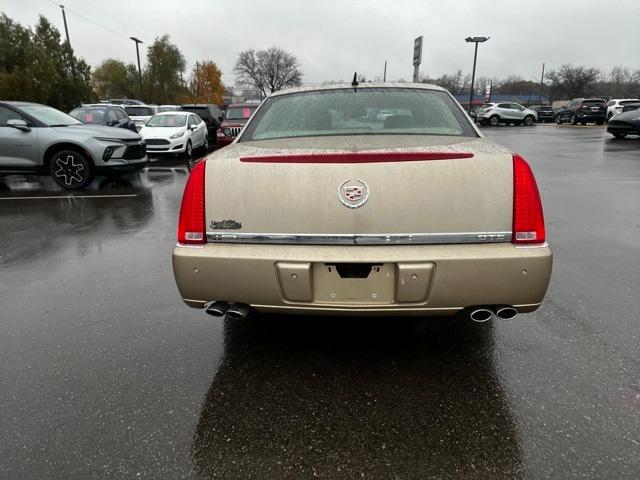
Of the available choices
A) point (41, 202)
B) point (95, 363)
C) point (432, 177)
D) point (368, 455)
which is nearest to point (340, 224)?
point (432, 177)

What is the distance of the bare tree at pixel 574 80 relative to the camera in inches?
2571

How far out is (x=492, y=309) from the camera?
7.75ft

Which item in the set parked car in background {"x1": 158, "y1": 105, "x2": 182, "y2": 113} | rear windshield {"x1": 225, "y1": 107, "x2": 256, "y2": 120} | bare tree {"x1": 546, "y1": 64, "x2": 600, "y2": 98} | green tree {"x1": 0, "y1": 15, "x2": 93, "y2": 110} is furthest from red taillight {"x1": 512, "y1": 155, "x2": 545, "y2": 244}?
bare tree {"x1": 546, "y1": 64, "x2": 600, "y2": 98}

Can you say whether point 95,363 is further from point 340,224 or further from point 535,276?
point 535,276

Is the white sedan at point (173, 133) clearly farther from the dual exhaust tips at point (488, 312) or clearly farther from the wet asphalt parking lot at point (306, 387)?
the dual exhaust tips at point (488, 312)

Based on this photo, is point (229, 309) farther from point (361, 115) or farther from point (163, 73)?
point (163, 73)

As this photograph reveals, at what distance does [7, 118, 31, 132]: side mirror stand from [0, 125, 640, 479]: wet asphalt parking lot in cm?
530

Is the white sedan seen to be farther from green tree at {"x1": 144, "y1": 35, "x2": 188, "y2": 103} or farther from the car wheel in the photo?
green tree at {"x1": 144, "y1": 35, "x2": 188, "y2": 103}

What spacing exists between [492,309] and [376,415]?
2.65 ft

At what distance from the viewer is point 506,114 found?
3394 cm

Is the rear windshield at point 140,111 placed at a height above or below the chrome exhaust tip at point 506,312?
above

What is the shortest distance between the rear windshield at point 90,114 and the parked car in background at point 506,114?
2879 cm

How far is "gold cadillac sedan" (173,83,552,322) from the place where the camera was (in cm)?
222

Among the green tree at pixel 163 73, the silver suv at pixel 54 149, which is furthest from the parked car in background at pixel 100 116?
the green tree at pixel 163 73
